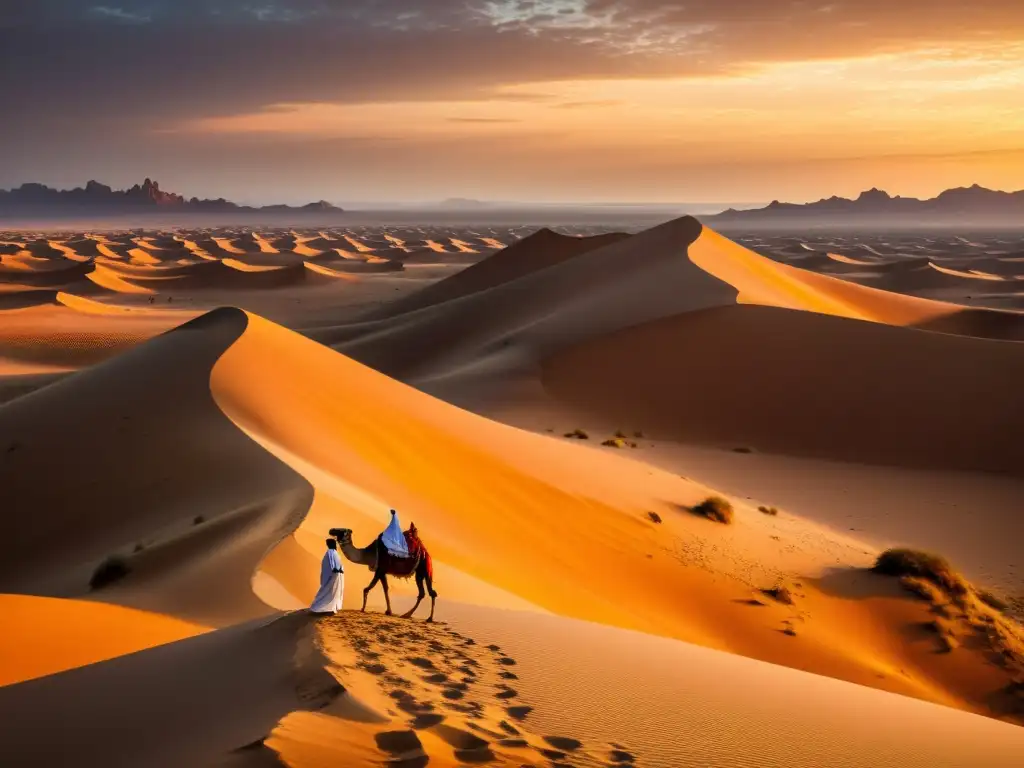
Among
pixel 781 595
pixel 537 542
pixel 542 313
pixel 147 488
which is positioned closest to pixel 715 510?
pixel 781 595

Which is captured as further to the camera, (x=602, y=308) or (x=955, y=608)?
(x=602, y=308)

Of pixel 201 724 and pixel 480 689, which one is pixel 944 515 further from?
pixel 201 724

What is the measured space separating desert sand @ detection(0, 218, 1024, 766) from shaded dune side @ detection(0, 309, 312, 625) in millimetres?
62

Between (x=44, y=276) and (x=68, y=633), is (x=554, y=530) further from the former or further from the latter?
(x=44, y=276)

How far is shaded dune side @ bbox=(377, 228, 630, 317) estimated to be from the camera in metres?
55.4

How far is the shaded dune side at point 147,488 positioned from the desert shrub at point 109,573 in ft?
0.40

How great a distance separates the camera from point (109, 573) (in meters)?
10.1

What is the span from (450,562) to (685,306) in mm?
23830

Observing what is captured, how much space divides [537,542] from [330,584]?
6845 mm

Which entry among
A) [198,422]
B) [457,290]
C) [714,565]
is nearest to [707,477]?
[714,565]

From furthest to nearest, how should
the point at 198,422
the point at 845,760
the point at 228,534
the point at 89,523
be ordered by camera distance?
the point at 198,422 < the point at 89,523 < the point at 228,534 < the point at 845,760

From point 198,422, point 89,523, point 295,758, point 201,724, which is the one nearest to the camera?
point 295,758

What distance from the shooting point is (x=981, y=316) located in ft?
144

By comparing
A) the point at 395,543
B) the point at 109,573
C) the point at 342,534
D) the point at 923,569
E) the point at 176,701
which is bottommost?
the point at 923,569
